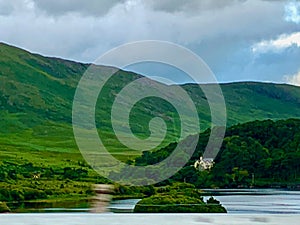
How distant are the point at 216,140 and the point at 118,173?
2413 centimetres

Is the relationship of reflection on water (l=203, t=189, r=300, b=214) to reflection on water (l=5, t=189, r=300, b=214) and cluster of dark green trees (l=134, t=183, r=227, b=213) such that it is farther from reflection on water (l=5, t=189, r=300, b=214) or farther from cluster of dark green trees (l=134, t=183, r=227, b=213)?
cluster of dark green trees (l=134, t=183, r=227, b=213)

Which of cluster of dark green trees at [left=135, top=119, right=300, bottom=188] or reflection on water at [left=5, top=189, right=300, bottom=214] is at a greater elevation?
cluster of dark green trees at [left=135, top=119, right=300, bottom=188]

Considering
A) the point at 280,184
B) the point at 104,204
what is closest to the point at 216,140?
the point at 280,184

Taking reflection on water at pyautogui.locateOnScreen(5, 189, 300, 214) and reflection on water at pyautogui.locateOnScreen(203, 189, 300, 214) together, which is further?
reflection on water at pyautogui.locateOnScreen(5, 189, 300, 214)

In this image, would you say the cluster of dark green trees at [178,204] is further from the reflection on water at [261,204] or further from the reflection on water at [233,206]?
the reflection on water at [261,204]

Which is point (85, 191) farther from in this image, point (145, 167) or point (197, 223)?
point (197, 223)

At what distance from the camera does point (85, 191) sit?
360ft

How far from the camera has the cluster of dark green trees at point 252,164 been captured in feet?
416

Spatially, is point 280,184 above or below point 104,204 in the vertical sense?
above

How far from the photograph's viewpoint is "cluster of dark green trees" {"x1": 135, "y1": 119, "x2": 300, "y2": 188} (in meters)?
127

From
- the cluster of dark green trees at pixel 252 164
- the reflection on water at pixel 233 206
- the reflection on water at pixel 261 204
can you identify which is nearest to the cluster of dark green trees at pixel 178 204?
the reflection on water at pixel 233 206

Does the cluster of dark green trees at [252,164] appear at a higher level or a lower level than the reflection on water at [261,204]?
higher

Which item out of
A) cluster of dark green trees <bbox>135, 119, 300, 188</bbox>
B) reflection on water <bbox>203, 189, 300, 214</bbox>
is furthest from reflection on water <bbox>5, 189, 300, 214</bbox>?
cluster of dark green trees <bbox>135, 119, 300, 188</bbox>

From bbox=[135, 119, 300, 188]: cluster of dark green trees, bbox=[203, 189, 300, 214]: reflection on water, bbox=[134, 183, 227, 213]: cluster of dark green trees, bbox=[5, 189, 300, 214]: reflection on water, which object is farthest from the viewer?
bbox=[135, 119, 300, 188]: cluster of dark green trees
